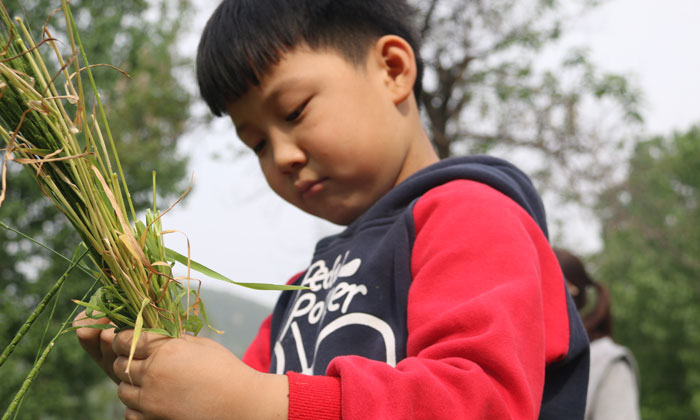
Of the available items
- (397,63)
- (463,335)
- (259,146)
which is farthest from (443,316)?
(397,63)

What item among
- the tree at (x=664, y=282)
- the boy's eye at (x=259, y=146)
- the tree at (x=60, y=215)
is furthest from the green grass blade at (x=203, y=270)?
the tree at (x=664, y=282)

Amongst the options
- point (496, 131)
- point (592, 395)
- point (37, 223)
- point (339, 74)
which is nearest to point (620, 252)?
point (496, 131)

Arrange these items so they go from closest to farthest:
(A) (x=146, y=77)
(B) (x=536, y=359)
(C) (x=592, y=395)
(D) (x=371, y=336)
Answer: (B) (x=536, y=359), (D) (x=371, y=336), (C) (x=592, y=395), (A) (x=146, y=77)

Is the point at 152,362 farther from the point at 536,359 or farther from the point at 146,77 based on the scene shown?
the point at 146,77

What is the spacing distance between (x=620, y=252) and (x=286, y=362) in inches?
998

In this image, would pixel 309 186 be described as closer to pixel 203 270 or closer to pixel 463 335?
pixel 203 270

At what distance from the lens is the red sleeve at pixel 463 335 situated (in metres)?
1.02

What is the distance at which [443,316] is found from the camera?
1.11 m

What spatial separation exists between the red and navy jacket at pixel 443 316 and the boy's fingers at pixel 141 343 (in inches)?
8.9

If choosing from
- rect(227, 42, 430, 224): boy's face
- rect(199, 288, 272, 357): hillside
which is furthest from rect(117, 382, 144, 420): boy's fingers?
rect(199, 288, 272, 357): hillside

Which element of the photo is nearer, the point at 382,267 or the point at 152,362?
the point at 152,362

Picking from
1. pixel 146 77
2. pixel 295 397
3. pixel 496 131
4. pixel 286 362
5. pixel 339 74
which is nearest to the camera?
pixel 295 397

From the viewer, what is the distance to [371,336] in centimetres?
131

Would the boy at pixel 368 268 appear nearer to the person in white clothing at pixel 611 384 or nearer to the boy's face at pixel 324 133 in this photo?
the boy's face at pixel 324 133
